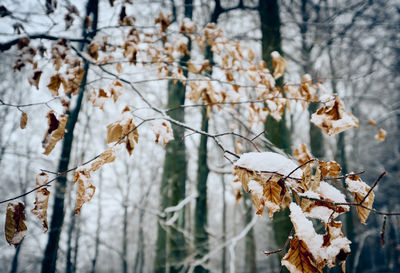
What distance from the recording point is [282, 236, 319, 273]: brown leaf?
2.59 ft

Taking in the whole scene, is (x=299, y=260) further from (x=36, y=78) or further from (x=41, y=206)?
(x=36, y=78)

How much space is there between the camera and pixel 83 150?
8.67 metres

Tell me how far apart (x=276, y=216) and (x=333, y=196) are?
83.5 inches

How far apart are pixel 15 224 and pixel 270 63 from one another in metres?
3.37

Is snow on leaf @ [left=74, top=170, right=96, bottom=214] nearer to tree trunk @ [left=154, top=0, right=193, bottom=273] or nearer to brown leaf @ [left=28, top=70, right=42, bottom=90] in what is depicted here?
brown leaf @ [left=28, top=70, right=42, bottom=90]

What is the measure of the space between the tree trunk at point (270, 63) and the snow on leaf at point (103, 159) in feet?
7.69

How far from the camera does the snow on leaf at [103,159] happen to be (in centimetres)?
105

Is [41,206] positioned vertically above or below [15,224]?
above

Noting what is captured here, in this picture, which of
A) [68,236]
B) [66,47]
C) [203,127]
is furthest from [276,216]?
[68,236]

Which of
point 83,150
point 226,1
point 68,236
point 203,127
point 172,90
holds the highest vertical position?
point 226,1

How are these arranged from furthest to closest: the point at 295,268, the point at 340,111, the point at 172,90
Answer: the point at 172,90
the point at 340,111
the point at 295,268

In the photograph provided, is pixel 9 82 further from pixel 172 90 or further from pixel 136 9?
pixel 172 90

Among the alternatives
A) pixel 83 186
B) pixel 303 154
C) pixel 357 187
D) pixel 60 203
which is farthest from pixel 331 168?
pixel 60 203

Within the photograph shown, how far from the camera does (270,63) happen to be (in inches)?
125
